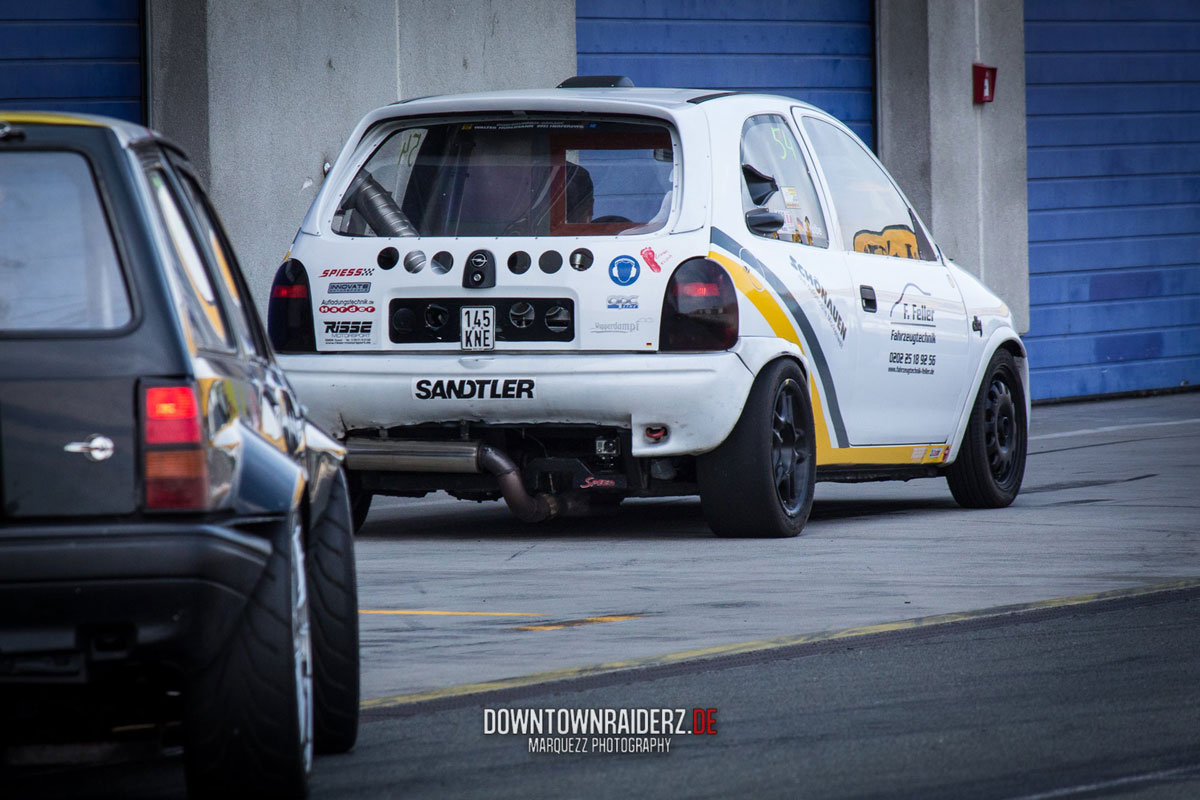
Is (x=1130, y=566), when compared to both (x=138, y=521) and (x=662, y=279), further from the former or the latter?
(x=138, y=521)

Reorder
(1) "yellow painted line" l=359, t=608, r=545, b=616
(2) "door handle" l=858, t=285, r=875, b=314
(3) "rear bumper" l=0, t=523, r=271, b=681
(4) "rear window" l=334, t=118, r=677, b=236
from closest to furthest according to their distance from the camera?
1. (3) "rear bumper" l=0, t=523, r=271, b=681
2. (1) "yellow painted line" l=359, t=608, r=545, b=616
3. (4) "rear window" l=334, t=118, r=677, b=236
4. (2) "door handle" l=858, t=285, r=875, b=314

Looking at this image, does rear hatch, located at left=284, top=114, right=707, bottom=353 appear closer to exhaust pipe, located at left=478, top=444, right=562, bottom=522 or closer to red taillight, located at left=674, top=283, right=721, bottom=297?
red taillight, located at left=674, top=283, right=721, bottom=297

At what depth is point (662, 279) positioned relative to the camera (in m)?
9.06

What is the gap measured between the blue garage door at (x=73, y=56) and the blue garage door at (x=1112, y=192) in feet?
29.4

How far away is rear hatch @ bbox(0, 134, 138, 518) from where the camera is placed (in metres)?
4.14

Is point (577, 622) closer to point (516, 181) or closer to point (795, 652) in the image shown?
point (795, 652)

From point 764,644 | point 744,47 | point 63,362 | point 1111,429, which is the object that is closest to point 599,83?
point 764,644

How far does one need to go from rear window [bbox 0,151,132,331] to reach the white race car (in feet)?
15.7

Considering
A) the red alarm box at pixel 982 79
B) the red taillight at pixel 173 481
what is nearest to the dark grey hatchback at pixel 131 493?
the red taillight at pixel 173 481

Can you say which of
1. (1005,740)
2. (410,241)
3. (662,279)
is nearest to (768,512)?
(662,279)

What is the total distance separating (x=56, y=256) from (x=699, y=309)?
16.3 ft

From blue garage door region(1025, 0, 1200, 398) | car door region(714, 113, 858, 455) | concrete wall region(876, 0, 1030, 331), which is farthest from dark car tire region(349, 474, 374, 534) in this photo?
blue garage door region(1025, 0, 1200, 398)

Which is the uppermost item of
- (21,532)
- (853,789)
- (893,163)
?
(893,163)

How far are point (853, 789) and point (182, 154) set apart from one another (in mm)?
1980
